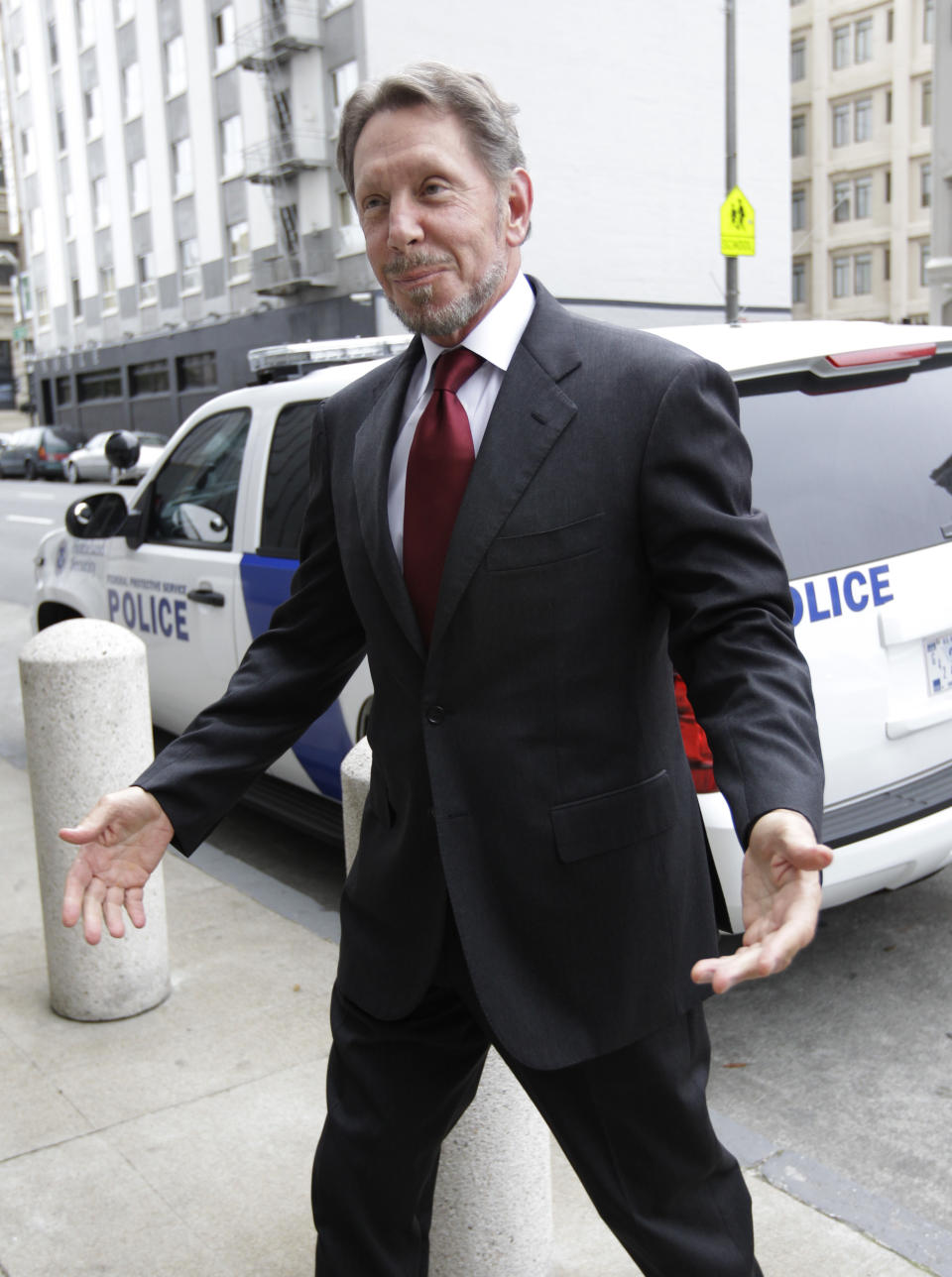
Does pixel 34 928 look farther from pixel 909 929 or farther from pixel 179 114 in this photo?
pixel 179 114

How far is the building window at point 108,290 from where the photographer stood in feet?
146

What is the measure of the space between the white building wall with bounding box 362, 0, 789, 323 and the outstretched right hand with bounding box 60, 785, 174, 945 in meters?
29.8

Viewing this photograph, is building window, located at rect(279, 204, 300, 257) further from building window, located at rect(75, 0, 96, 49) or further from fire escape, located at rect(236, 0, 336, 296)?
building window, located at rect(75, 0, 96, 49)

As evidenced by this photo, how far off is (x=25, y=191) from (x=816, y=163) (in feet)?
103

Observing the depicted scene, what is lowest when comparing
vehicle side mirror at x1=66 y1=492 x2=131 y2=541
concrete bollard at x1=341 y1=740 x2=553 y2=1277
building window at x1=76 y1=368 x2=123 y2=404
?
concrete bollard at x1=341 y1=740 x2=553 y2=1277

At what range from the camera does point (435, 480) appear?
1820 millimetres

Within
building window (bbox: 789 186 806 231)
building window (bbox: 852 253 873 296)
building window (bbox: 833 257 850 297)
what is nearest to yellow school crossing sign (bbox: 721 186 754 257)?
building window (bbox: 852 253 873 296)

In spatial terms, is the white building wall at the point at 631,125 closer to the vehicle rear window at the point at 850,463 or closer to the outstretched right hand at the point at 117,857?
the vehicle rear window at the point at 850,463

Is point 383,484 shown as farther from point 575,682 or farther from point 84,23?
point 84,23

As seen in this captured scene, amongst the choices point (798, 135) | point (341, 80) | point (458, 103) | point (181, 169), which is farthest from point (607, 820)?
point (798, 135)

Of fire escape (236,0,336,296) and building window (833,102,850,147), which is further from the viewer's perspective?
building window (833,102,850,147)

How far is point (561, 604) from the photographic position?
1.74 metres

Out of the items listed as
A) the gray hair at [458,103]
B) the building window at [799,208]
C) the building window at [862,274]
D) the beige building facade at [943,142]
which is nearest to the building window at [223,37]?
the beige building facade at [943,142]

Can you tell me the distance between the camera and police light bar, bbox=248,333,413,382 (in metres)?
5.04
